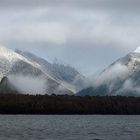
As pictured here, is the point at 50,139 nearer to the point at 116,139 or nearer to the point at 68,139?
the point at 68,139

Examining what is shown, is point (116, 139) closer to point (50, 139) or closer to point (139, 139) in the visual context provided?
point (139, 139)

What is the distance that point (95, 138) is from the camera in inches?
6491

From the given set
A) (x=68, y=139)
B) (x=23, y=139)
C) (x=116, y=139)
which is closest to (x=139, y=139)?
(x=116, y=139)

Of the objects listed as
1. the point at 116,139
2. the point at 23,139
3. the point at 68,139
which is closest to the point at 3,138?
the point at 23,139

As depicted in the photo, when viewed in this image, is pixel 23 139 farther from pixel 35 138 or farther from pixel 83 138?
pixel 83 138

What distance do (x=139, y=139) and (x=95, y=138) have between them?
11239mm

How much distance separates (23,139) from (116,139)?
23.0 m

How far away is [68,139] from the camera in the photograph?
6289 inches

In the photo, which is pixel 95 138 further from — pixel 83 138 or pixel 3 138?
pixel 3 138

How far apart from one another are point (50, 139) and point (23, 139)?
6.55 meters

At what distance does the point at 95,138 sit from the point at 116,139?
596 centimetres

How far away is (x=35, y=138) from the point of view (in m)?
162

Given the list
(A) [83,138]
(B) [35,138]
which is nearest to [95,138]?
(A) [83,138]

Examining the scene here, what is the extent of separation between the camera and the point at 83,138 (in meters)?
164
